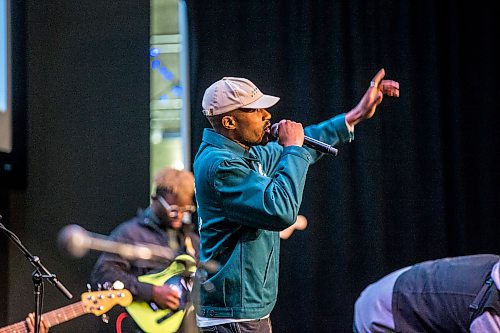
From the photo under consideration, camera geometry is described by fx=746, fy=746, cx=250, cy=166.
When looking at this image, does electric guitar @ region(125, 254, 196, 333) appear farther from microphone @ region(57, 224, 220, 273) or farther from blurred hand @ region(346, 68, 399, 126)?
microphone @ region(57, 224, 220, 273)

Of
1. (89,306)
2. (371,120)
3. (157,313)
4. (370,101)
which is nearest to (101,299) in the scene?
(89,306)

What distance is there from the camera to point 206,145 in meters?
2.29

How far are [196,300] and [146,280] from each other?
1112 mm

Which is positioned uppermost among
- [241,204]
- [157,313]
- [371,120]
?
[371,120]

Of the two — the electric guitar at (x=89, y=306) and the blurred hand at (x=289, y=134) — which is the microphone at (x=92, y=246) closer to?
the blurred hand at (x=289, y=134)

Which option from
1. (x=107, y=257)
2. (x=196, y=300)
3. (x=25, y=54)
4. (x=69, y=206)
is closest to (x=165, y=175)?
(x=107, y=257)

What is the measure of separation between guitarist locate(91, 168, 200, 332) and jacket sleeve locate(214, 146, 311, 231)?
48.0 inches

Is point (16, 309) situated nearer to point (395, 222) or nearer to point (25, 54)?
point (25, 54)

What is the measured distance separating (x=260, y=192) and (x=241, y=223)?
110 millimetres

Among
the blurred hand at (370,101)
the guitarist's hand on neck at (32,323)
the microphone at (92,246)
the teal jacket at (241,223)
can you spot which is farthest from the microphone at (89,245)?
the guitarist's hand on neck at (32,323)

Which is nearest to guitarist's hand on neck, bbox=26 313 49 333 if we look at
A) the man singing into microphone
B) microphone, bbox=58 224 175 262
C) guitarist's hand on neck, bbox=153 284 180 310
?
guitarist's hand on neck, bbox=153 284 180 310

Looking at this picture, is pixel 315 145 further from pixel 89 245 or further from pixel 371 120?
pixel 371 120

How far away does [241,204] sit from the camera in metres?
2.10

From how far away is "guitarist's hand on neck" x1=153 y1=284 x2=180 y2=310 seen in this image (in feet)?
10.6
